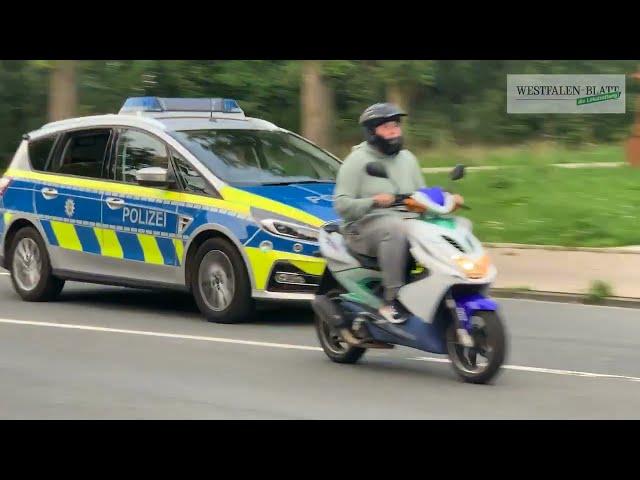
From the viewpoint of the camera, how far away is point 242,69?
96.0 ft

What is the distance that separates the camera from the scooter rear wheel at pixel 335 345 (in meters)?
9.81

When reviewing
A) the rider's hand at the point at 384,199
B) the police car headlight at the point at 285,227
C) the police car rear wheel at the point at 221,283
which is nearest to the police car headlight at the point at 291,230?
the police car headlight at the point at 285,227

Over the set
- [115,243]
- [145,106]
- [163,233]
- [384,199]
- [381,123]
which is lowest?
[115,243]

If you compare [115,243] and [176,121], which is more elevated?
[176,121]

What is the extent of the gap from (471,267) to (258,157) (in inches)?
174

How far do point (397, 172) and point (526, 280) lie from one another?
4916 millimetres

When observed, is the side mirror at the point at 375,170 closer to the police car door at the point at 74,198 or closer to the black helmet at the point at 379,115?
the black helmet at the point at 379,115

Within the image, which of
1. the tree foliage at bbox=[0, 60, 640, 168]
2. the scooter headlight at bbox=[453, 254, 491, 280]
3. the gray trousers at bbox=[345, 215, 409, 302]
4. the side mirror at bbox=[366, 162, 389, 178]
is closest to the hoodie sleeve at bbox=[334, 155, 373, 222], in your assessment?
the gray trousers at bbox=[345, 215, 409, 302]

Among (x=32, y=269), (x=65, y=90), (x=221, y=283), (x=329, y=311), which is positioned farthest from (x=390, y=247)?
(x=65, y=90)

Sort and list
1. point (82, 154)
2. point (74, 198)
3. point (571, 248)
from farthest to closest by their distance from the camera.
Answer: point (571, 248) → point (82, 154) → point (74, 198)

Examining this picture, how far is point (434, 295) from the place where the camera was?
8.77 m

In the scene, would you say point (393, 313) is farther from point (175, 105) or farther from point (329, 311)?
point (175, 105)

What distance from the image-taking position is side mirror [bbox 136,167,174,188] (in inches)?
482
